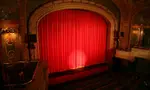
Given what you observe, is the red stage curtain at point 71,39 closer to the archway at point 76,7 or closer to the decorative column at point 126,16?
the archway at point 76,7

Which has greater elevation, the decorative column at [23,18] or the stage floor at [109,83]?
the decorative column at [23,18]

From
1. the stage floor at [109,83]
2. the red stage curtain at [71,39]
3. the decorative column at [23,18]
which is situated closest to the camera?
the decorative column at [23,18]

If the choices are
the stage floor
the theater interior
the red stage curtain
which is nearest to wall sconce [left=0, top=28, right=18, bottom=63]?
the theater interior

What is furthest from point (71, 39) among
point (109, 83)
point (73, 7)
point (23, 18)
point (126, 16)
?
point (126, 16)

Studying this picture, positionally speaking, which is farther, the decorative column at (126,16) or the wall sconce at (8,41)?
the decorative column at (126,16)

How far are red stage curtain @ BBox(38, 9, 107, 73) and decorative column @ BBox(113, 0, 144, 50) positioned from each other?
0.84m

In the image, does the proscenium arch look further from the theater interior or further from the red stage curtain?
the red stage curtain

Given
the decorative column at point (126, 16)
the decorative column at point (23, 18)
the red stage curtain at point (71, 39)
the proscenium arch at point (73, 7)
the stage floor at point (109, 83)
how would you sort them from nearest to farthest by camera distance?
the decorative column at point (23, 18), the proscenium arch at point (73, 7), the stage floor at point (109, 83), the red stage curtain at point (71, 39), the decorative column at point (126, 16)

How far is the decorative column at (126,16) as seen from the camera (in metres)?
6.57

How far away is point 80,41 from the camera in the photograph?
21.1 feet

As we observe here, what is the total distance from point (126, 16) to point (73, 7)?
278cm

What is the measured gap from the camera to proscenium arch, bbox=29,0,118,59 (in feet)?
16.3

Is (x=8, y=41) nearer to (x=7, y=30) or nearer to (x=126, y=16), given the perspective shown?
(x=7, y=30)

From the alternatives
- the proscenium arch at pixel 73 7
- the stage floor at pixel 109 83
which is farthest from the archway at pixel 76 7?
the stage floor at pixel 109 83
